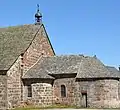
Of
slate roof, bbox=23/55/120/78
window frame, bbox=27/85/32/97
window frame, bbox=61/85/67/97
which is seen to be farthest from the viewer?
window frame, bbox=61/85/67/97

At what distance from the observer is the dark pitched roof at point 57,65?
139 ft

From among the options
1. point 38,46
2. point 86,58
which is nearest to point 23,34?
point 38,46

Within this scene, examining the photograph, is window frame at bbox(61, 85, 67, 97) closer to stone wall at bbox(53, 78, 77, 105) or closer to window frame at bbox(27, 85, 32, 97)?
stone wall at bbox(53, 78, 77, 105)

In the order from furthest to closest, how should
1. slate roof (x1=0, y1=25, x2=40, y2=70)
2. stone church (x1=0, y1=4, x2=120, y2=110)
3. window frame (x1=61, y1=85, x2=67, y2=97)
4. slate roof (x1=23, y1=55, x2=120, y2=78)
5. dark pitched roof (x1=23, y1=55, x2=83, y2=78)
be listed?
dark pitched roof (x1=23, y1=55, x2=83, y2=78)
window frame (x1=61, y1=85, x2=67, y2=97)
slate roof (x1=23, y1=55, x2=120, y2=78)
slate roof (x1=0, y1=25, x2=40, y2=70)
stone church (x1=0, y1=4, x2=120, y2=110)

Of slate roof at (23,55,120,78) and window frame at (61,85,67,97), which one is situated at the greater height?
slate roof at (23,55,120,78)

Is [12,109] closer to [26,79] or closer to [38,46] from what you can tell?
[26,79]

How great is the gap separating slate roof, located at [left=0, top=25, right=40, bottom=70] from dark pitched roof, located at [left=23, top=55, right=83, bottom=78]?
314 cm

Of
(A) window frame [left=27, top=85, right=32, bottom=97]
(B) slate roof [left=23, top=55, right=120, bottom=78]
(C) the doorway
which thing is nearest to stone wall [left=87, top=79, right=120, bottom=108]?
(C) the doorway

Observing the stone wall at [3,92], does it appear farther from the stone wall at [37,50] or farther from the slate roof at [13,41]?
the stone wall at [37,50]

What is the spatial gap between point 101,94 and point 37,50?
11285mm

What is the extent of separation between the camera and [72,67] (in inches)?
1682

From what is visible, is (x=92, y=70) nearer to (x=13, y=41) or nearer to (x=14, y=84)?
(x=14, y=84)

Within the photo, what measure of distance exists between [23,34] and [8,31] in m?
3.08

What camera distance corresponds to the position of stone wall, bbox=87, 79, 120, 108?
40344mm
